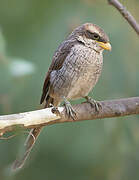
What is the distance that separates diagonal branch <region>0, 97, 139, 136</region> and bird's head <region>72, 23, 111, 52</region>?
0.51 meters

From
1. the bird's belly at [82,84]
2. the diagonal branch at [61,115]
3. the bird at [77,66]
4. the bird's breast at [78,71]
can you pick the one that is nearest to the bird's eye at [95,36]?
the bird at [77,66]

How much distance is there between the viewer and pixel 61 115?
3.10m

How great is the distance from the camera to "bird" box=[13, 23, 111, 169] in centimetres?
357

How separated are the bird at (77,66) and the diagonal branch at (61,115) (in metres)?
0.15

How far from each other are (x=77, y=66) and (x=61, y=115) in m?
0.62

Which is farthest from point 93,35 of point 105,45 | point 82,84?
point 82,84

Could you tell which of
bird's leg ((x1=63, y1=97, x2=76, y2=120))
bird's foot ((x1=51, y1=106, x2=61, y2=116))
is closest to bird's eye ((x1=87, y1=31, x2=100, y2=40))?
bird's leg ((x1=63, y1=97, x2=76, y2=120))

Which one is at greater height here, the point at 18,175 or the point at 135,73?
the point at 135,73

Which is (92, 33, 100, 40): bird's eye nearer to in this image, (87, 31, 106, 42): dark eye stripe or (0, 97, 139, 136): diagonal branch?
(87, 31, 106, 42): dark eye stripe

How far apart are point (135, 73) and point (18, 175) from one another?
1.64 meters

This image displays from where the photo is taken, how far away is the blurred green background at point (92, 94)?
14.1ft

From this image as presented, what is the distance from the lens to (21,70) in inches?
126

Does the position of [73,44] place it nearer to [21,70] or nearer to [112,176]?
[21,70]

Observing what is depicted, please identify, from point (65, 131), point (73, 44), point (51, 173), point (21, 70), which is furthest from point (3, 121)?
point (51, 173)
